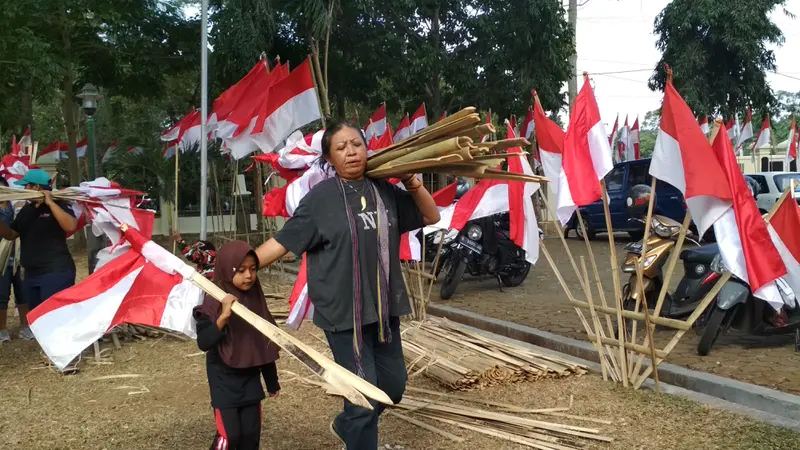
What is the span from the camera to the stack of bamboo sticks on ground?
3705mm

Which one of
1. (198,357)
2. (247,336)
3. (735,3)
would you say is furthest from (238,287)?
(735,3)

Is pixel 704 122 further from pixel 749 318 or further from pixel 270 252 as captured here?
pixel 270 252

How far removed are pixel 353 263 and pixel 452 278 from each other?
5696 mm

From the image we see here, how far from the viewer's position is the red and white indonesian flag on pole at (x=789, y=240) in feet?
13.3

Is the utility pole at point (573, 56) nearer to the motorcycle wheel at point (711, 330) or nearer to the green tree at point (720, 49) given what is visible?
the green tree at point (720, 49)

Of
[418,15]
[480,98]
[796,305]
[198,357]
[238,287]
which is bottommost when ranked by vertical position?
[198,357]

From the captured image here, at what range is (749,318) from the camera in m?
5.23

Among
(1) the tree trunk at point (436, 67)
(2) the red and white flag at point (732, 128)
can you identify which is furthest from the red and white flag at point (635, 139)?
(1) the tree trunk at point (436, 67)

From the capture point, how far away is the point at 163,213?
21.8 metres

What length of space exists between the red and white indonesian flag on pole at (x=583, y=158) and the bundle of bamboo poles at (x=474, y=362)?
44.0 inches

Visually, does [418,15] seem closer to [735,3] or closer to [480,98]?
[480,98]

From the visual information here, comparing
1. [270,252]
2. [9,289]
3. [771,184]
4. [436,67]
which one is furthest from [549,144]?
[771,184]

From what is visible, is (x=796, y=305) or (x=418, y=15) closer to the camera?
(x=796, y=305)

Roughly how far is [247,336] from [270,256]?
1.26 ft
